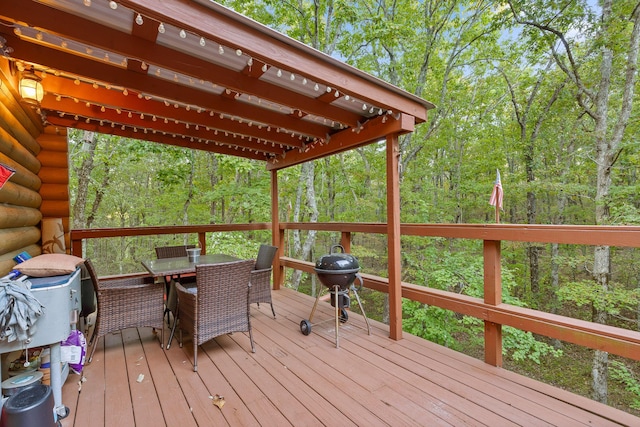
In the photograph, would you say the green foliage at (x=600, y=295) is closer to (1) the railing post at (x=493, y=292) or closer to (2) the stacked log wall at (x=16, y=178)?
(1) the railing post at (x=493, y=292)

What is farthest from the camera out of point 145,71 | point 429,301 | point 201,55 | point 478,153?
point 478,153

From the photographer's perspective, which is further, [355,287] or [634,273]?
[634,273]

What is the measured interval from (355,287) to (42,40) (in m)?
Result: 3.44

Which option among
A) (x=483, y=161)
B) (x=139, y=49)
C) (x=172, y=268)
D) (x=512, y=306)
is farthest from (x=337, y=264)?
(x=483, y=161)

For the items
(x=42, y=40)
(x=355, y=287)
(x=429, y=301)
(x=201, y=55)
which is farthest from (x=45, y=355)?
(x=429, y=301)

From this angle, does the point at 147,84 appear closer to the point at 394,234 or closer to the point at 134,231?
the point at 134,231

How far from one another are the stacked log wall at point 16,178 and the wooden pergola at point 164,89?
20mm

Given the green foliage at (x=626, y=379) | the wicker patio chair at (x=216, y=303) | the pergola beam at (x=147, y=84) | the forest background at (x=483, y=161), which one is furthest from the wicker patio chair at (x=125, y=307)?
the green foliage at (x=626, y=379)

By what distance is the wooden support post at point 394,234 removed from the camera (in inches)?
115

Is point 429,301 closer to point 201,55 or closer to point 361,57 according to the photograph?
Result: point 201,55

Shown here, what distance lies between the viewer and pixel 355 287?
3.37m

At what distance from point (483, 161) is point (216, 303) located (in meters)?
9.60

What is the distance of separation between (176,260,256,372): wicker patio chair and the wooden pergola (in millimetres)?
1420

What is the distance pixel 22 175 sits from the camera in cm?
275
